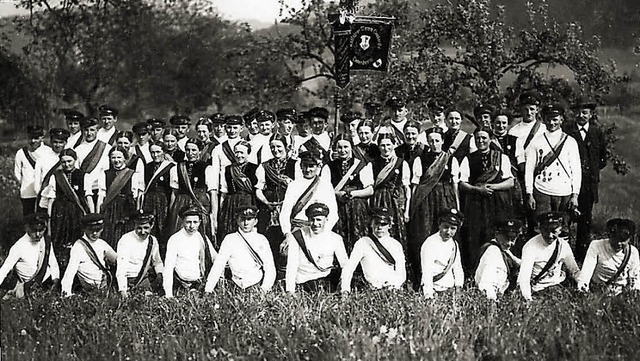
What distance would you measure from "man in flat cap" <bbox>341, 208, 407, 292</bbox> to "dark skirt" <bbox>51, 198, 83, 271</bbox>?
8.60 feet

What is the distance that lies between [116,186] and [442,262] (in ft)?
9.81

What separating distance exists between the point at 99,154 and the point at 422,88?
3358 millimetres

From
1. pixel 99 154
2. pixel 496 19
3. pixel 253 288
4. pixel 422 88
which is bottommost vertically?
pixel 253 288

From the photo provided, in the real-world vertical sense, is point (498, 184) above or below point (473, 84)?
below

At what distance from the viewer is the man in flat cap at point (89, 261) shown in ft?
18.9

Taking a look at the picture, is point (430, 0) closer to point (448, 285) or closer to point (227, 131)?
point (227, 131)

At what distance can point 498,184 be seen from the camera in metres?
6.46

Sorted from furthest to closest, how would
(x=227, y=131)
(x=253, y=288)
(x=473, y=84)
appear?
(x=473, y=84)
(x=227, y=131)
(x=253, y=288)

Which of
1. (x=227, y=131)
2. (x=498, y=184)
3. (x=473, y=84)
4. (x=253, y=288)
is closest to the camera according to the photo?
(x=253, y=288)

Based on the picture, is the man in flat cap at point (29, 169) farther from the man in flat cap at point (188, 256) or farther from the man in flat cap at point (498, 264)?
the man in flat cap at point (498, 264)

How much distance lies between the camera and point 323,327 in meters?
4.60

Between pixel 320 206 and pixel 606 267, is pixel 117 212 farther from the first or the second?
pixel 606 267

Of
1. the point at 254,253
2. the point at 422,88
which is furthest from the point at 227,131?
the point at 422,88

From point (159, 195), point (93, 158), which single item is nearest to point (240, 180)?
point (159, 195)
